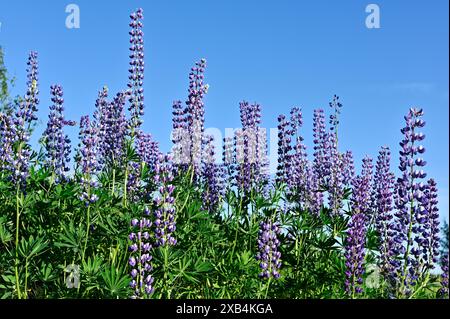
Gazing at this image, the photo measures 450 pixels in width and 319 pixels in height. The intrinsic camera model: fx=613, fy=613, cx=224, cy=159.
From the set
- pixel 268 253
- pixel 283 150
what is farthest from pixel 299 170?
pixel 268 253

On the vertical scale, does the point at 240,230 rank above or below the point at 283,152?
below

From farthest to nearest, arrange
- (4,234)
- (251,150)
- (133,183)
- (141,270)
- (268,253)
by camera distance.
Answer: (251,150) → (133,183) → (4,234) → (268,253) → (141,270)

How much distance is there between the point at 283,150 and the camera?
21.5 feet

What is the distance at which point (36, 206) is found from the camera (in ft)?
17.3

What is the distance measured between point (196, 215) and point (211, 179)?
1.65 m

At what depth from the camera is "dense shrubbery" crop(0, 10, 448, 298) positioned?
449 centimetres

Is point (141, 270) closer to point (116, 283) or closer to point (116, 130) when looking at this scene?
point (116, 283)

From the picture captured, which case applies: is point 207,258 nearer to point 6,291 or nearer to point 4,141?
point 6,291

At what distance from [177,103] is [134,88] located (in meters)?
0.50

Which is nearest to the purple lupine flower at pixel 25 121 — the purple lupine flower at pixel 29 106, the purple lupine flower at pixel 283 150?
the purple lupine flower at pixel 29 106

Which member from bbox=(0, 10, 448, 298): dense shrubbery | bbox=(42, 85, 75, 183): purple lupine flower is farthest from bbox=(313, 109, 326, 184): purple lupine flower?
bbox=(42, 85, 75, 183): purple lupine flower

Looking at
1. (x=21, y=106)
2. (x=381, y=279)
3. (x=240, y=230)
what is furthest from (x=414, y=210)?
(x=21, y=106)

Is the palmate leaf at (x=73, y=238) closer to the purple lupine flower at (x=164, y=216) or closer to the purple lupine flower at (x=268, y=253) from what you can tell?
the purple lupine flower at (x=164, y=216)

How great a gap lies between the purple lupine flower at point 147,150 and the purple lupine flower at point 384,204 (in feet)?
7.51
